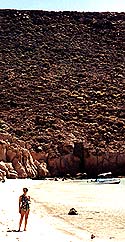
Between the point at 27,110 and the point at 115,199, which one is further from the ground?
the point at 27,110

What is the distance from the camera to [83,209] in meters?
19.7

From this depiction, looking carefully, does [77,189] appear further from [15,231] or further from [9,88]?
[9,88]

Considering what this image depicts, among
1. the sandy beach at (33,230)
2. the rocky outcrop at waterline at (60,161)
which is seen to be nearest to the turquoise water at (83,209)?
the sandy beach at (33,230)

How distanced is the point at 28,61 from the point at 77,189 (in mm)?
38121


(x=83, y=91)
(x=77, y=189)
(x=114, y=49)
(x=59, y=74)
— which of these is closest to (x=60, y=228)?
(x=77, y=189)

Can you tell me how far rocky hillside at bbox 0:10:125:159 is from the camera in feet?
160

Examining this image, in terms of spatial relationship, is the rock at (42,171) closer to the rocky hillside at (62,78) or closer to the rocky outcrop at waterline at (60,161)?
the rocky outcrop at waterline at (60,161)

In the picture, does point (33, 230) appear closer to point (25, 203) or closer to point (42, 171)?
point (25, 203)

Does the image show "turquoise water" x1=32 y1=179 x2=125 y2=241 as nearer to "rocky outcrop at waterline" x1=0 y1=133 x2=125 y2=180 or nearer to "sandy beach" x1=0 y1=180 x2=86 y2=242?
"sandy beach" x1=0 y1=180 x2=86 y2=242

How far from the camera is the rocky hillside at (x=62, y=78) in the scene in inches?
1916

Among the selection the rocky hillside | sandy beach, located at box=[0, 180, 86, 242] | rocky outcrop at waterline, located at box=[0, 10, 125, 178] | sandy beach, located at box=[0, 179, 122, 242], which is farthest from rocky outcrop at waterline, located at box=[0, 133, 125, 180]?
sandy beach, located at box=[0, 180, 86, 242]

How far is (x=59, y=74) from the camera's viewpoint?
62.1 m

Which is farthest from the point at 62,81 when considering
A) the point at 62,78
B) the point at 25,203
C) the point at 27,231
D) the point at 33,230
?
the point at 27,231

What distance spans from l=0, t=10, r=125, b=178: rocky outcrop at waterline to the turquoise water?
1273 cm
